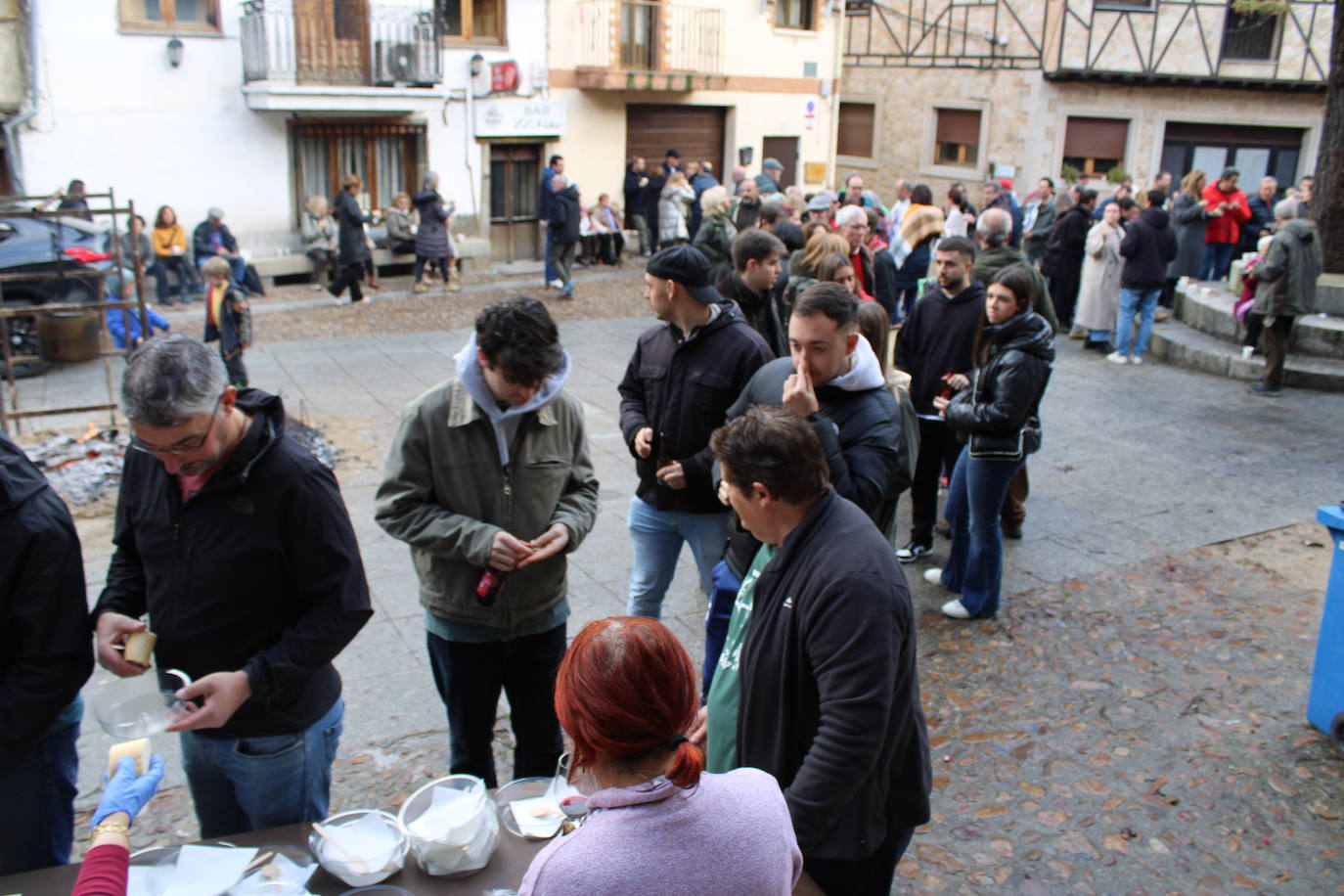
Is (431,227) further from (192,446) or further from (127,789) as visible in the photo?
(127,789)

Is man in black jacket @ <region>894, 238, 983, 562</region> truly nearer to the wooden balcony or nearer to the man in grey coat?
the man in grey coat

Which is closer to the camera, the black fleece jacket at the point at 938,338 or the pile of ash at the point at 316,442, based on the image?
the black fleece jacket at the point at 938,338

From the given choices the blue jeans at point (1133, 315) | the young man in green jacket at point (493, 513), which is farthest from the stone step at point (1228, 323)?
the young man in green jacket at point (493, 513)

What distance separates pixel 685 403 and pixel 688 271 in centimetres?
52

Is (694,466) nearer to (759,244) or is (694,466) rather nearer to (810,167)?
(759,244)

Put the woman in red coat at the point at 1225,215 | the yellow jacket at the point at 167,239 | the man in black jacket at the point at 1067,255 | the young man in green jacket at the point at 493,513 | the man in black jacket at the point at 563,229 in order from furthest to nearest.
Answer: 1. the man in black jacket at the point at 563,229
2. the woman in red coat at the point at 1225,215
3. the yellow jacket at the point at 167,239
4. the man in black jacket at the point at 1067,255
5. the young man in green jacket at the point at 493,513

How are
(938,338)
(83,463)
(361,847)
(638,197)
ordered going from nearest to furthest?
1. (361,847)
2. (938,338)
3. (83,463)
4. (638,197)

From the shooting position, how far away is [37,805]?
2830 millimetres

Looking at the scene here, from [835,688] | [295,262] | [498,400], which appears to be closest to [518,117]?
[295,262]

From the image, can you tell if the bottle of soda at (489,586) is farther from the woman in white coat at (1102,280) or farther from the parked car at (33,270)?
the woman in white coat at (1102,280)

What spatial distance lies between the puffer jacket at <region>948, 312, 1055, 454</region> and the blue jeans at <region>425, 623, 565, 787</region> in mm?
2594

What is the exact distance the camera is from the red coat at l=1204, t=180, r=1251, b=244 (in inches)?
602

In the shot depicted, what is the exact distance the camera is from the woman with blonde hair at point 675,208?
60.0ft

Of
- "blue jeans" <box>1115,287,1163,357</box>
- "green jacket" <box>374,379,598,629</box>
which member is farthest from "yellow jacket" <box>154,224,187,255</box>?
"green jacket" <box>374,379,598,629</box>
